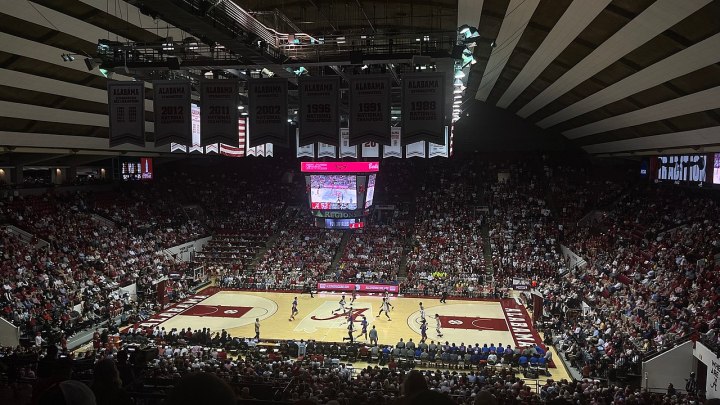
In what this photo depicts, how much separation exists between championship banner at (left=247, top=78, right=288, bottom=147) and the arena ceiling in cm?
125

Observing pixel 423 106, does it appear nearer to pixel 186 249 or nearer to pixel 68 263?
pixel 68 263

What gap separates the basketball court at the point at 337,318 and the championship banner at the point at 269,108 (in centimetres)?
1160

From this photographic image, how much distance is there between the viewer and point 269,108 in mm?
14758

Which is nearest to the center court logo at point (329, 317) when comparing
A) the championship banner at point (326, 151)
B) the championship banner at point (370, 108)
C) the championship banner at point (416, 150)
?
the championship banner at point (326, 151)

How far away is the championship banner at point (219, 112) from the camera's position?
14.9 m

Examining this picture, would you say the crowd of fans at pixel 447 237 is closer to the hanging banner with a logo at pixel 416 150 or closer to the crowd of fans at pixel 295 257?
the crowd of fans at pixel 295 257

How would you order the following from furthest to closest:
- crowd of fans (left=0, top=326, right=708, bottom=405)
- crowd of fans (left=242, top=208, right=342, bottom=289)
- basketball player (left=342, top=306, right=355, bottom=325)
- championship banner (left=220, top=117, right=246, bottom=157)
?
crowd of fans (left=242, top=208, right=342, bottom=289)
basketball player (left=342, top=306, right=355, bottom=325)
championship banner (left=220, top=117, right=246, bottom=157)
crowd of fans (left=0, top=326, right=708, bottom=405)

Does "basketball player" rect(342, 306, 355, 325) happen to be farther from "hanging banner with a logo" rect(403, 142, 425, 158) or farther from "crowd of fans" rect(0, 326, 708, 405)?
"hanging banner with a logo" rect(403, 142, 425, 158)

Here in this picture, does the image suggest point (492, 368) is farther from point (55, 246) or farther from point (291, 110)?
point (55, 246)

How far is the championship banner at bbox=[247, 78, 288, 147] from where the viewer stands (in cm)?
1473

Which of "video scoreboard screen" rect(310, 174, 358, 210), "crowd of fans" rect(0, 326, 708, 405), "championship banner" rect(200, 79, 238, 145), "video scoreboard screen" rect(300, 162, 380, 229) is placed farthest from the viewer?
"video scoreboard screen" rect(310, 174, 358, 210)

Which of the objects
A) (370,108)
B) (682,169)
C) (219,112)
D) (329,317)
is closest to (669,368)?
(370,108)

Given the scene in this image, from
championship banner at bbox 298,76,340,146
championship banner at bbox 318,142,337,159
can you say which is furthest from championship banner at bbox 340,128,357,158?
championship banner at bbox 298,76,340,146

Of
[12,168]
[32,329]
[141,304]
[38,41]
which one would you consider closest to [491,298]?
[141,304]
